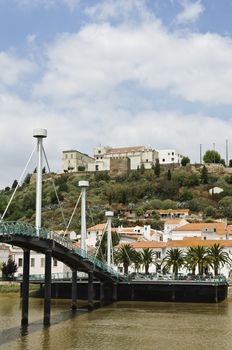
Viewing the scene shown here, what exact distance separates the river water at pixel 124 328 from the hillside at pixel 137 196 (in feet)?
244

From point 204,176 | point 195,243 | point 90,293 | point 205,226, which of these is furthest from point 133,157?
point 90,293

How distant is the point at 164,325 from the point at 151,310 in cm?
1185

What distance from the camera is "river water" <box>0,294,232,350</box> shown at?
1433 inches

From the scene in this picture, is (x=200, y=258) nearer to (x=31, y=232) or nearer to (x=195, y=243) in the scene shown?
(x=195, y=243)

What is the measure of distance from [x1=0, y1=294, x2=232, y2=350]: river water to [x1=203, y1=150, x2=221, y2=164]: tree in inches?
5228

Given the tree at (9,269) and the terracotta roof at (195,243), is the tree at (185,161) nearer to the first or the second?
the terracotta roof at (195,243)

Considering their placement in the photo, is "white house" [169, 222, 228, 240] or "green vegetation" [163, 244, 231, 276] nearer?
"green vegetation" [163, 244, 231, 276]

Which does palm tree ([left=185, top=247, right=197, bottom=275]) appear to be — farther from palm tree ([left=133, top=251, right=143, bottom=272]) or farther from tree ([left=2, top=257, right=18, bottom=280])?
tree ([left=2, top=257, right=18, bottom=280])

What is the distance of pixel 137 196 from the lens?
16300 centimetres

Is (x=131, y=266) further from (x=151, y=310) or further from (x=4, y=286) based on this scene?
(x=151, y=310)

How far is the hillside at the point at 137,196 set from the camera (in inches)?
5674

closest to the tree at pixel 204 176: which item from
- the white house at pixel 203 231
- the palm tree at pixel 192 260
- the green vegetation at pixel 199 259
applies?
the white house at pixel 203 231

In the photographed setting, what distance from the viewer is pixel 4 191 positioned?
199875 millimetres

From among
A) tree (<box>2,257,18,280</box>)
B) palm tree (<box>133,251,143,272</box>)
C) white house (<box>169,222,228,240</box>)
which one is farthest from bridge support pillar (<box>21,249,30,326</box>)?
white house (<box>169,222,228,240</box>)
